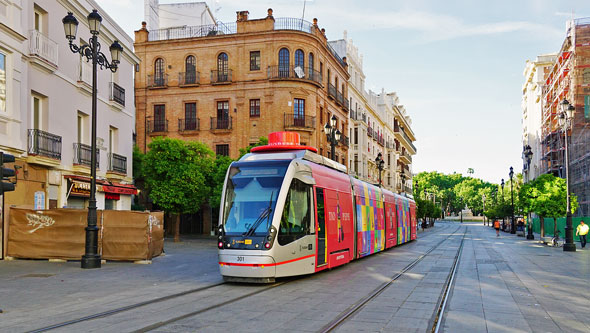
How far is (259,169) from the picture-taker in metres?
13.1

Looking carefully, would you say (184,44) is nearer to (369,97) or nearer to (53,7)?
(53,7)

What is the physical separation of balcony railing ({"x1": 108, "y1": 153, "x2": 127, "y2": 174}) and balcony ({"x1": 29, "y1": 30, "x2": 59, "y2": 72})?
6.48 meters

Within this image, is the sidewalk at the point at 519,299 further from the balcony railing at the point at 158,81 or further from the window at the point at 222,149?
the balcony railing at the point at 158,81

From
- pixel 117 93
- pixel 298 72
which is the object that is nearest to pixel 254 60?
pixel 298 72

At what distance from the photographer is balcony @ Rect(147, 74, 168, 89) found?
43066 mm

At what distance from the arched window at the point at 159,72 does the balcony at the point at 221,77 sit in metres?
4.34

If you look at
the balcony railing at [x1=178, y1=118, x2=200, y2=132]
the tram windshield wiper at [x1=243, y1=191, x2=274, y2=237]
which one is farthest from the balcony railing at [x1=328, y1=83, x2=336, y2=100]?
the tram windshield wiper at [x1=243, y1=191, x2=274, y2=237]

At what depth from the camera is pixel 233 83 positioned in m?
42.0

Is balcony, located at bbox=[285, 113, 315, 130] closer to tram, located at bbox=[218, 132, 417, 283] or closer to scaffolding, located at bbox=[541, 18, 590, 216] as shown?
scaffolding, located at bbox=[541, 18, 590, 216]

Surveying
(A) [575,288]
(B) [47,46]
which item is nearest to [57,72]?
(B) [47,46]

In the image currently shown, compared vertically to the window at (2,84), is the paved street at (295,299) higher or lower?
lower

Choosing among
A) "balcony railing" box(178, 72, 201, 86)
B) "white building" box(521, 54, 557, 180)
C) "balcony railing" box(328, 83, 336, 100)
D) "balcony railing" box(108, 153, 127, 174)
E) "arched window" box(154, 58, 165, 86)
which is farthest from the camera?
"white building" box(521, 54, 557, 180)

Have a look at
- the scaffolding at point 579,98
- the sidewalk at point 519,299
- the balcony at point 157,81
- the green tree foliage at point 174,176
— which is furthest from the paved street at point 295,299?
the scaffolding at point 579,98

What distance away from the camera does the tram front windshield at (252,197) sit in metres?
12.5
